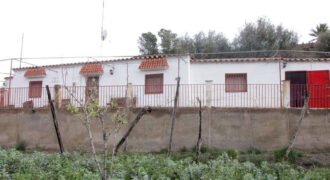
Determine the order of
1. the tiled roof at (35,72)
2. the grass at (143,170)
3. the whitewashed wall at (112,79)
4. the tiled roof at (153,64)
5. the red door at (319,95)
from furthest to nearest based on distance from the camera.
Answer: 1. the tiled roof at (35,72)
2. the tiled roof at (153,64)
3. the whitewashed wall at (112,79)
4. the red door at (319,95)
5. the grass at (143,170)

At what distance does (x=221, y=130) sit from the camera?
44.8 ft

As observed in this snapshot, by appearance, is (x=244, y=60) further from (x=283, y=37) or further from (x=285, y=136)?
(x=283, y=37)

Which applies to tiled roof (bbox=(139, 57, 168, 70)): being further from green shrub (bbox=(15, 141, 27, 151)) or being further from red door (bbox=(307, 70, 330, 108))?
red door (bbox=(307, 70, 330, 108))

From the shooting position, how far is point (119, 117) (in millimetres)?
5930

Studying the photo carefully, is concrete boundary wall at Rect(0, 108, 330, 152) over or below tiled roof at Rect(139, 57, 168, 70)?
below

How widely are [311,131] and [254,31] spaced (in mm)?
18054

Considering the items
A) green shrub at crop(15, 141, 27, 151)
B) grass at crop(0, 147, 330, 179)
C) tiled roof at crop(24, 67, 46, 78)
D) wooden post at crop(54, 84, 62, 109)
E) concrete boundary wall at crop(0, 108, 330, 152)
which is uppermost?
tiled roof at crop(24, 67, 46, 78)

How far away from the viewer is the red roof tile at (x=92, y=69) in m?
21.9

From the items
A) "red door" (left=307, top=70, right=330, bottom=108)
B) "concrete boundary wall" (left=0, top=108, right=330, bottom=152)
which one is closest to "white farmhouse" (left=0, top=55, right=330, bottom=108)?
"red door" (left=307, top=70, right=330, bottom=108)

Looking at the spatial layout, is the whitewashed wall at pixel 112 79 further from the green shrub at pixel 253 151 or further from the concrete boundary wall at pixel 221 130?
the green shrub at pixel 253 151

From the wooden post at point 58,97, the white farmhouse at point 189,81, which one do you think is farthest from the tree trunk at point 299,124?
the wooden post at point 58,97

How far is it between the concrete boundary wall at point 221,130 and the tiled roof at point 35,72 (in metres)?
8.96

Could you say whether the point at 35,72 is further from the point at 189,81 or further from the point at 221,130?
the point at 221,130

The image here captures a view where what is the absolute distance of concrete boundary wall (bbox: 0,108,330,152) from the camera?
13.2 meters
